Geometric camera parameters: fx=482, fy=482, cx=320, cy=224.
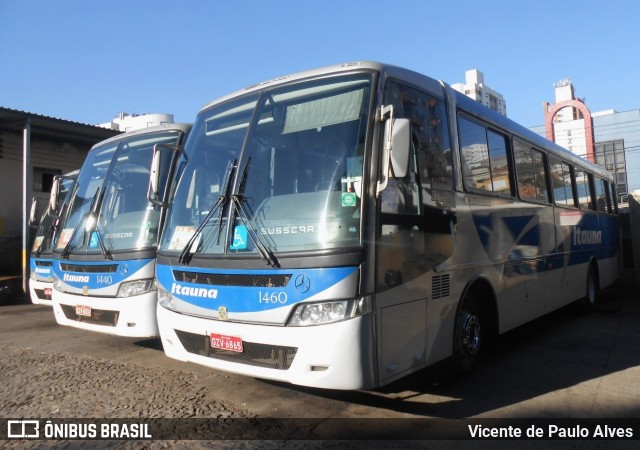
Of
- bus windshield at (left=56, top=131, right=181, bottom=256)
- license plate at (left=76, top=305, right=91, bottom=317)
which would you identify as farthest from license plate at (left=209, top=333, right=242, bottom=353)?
license plate at (left=76, top=305, right=91, bottom=317)

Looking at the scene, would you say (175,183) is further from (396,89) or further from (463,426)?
(463,426)

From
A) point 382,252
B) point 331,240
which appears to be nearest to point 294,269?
point 331,240

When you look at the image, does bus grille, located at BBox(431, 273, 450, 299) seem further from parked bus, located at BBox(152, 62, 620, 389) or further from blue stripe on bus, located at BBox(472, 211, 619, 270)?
blue stripe on bus, located at BBox(472, 211, 619, 270)

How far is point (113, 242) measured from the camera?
243 inches

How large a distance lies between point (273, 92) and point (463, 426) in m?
3.37

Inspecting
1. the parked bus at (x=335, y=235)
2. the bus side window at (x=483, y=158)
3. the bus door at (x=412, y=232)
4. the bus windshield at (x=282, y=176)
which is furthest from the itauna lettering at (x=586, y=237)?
the bus windshield at (x=282, y=176)

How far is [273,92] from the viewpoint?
14.8ft

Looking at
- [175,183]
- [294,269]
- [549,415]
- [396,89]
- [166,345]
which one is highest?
Result: [396,89]

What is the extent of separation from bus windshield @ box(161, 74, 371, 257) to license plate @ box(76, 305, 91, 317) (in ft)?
7.02

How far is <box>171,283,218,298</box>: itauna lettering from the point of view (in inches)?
164

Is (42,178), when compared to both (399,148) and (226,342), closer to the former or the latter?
(226,342)

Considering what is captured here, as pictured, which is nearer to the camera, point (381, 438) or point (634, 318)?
point (381, 438)

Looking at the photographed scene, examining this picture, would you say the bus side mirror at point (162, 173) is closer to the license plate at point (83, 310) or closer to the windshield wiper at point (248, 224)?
the windshield wiper at point (248, 224)

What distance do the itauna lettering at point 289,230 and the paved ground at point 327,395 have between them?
5.22 feet
